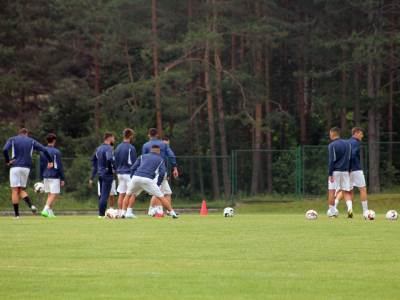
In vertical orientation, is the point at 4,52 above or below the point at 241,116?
above

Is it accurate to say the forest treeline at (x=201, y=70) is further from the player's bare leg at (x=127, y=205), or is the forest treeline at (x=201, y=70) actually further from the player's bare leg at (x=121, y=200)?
the player's bare leg at (x=127, y=205)

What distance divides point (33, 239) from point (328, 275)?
7.64 metres

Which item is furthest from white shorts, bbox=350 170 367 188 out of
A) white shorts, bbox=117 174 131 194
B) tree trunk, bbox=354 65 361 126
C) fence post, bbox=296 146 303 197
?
tree trunk, bbox=354 65 361 126

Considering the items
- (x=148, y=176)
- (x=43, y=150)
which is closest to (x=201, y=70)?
(x=43, y=150)

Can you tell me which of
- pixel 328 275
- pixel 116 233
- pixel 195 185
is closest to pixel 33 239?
pixel 116 233

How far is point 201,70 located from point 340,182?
3085cm

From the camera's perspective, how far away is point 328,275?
13.3 meters

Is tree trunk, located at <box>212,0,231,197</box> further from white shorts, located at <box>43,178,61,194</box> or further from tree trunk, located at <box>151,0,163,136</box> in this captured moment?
white shorts, located at <box>43,178,61,194</box>

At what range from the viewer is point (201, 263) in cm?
1478

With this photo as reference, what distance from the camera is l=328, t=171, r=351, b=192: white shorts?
27.9m

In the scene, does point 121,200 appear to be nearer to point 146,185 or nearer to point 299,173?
point 146,185

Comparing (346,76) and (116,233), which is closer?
(116,233)

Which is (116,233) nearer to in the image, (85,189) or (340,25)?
(85,189)

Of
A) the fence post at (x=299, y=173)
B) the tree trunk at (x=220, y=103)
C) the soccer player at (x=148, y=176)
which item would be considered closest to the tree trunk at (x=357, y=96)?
the tree trunk at (x=220, y=103)
